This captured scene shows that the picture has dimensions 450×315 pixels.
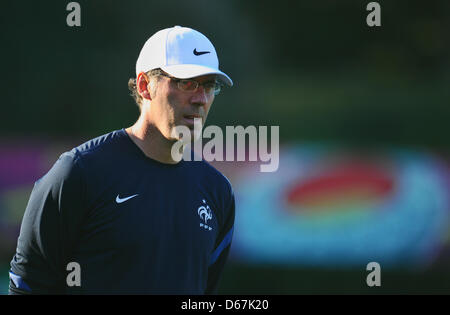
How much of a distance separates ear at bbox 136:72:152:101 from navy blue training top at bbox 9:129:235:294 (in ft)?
0.89

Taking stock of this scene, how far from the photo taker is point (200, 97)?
3055 mm

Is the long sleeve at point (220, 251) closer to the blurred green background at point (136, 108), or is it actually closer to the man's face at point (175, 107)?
the man's face at point (175, 107)

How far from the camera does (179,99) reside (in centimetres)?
304

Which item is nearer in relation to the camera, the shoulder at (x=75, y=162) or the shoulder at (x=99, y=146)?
the shoulder at (x=75, y=162)

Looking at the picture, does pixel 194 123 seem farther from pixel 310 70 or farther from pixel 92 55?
pixel 310 70

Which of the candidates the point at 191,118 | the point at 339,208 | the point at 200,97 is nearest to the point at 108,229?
the point at 191,118

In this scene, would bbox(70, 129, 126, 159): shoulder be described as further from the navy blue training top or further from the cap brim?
the cap brim

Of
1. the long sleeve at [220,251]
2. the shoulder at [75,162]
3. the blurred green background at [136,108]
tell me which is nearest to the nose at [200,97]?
the shoulder at [75,162]

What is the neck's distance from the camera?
305 cm

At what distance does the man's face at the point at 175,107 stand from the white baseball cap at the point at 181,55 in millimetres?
66

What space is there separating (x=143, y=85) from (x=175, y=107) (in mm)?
263

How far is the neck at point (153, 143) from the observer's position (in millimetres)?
3055

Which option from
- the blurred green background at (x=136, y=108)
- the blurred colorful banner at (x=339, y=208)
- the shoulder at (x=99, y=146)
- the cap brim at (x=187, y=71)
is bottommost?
the shoulder at (x=99, y=146)

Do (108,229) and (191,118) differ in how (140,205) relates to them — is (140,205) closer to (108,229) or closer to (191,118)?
(108,229)
